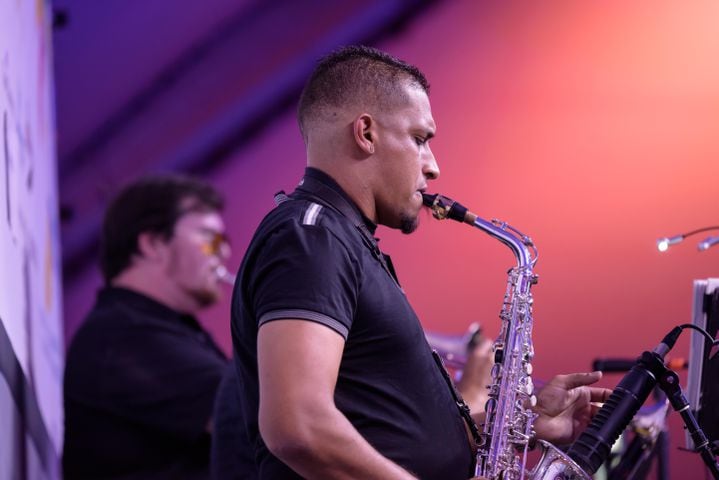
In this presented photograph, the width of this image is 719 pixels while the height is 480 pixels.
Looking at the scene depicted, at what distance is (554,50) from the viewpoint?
12.7 ft

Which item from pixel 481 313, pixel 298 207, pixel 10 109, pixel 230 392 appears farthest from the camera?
pixel 481 313

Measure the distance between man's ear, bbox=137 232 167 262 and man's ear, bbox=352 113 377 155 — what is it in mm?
2072

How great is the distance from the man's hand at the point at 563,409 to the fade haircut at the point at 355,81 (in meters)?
0.78

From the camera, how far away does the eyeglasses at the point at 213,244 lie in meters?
4.22

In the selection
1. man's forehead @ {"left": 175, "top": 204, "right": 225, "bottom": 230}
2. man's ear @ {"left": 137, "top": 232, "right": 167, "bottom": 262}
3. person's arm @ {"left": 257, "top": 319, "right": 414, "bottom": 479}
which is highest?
man's forehead @ {"left": 175, "top": 204, "right": 225, "bottom": 230}

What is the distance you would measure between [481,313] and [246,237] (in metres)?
1.57

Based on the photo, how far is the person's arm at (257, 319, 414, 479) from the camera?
178 centimetres

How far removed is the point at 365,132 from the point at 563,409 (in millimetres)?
814

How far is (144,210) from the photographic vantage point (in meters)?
4.14

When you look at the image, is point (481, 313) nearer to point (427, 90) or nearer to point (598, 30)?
point (598, 30)

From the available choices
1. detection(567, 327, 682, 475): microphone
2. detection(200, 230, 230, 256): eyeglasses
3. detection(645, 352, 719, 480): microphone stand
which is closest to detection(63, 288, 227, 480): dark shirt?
detection(200, 230, 230, 256): eyeglasses

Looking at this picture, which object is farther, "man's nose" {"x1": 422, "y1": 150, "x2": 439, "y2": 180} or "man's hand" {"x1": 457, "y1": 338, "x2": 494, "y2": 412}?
"man's hand" {"x1": 457, "y1": 338, "x2": 494, "y2": 412}

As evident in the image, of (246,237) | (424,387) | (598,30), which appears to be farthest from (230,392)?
(246,237)

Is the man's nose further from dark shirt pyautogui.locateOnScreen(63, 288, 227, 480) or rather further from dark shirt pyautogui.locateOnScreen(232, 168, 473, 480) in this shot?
dark shirt pyautogui.locateOnScreen(63, 288, 227, 480)
